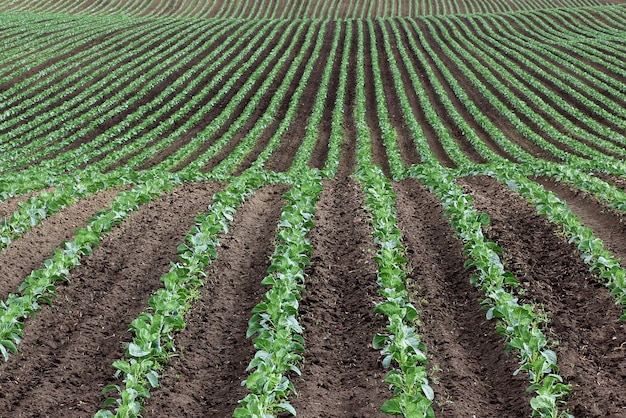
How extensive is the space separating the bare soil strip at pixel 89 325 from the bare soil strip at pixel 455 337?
3392mm

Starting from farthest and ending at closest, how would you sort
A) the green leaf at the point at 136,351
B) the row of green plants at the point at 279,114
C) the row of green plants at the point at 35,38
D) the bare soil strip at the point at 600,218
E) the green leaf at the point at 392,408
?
1. the row of green plants at the point at 35,38
2. the row of green plants at the point at 279,114
3. the bare soil strip at the point at 600,218
4. the green leaf at the point at 136,351
5. the green leaf at the point at 392,408

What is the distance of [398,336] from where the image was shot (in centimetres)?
548

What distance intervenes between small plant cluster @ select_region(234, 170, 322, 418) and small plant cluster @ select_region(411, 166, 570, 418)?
2.20m

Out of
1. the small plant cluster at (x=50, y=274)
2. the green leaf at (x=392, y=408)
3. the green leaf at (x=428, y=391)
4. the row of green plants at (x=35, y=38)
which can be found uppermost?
the green leaf at (x=392, y=408)

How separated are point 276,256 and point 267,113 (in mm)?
18913

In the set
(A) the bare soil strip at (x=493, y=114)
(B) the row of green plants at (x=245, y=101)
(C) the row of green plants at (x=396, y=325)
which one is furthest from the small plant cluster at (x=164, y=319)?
(A) the bare soil strip at (x=493, y=114)

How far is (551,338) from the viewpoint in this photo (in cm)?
593

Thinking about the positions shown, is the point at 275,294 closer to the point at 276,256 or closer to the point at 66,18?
the point at 276,256

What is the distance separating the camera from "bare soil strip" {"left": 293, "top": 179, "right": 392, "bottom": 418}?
16.5ft

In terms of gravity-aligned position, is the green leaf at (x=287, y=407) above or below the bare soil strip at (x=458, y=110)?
above

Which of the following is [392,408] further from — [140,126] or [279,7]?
[279,7]

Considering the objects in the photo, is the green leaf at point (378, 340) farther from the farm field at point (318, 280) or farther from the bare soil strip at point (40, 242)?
the bare soil strip at point (40, 242)

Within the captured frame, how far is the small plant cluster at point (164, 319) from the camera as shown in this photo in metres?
4.88

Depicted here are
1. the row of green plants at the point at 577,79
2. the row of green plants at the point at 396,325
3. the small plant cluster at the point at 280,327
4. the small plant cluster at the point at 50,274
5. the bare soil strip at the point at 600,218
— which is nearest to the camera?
the row of green plants at the point at 396,325
